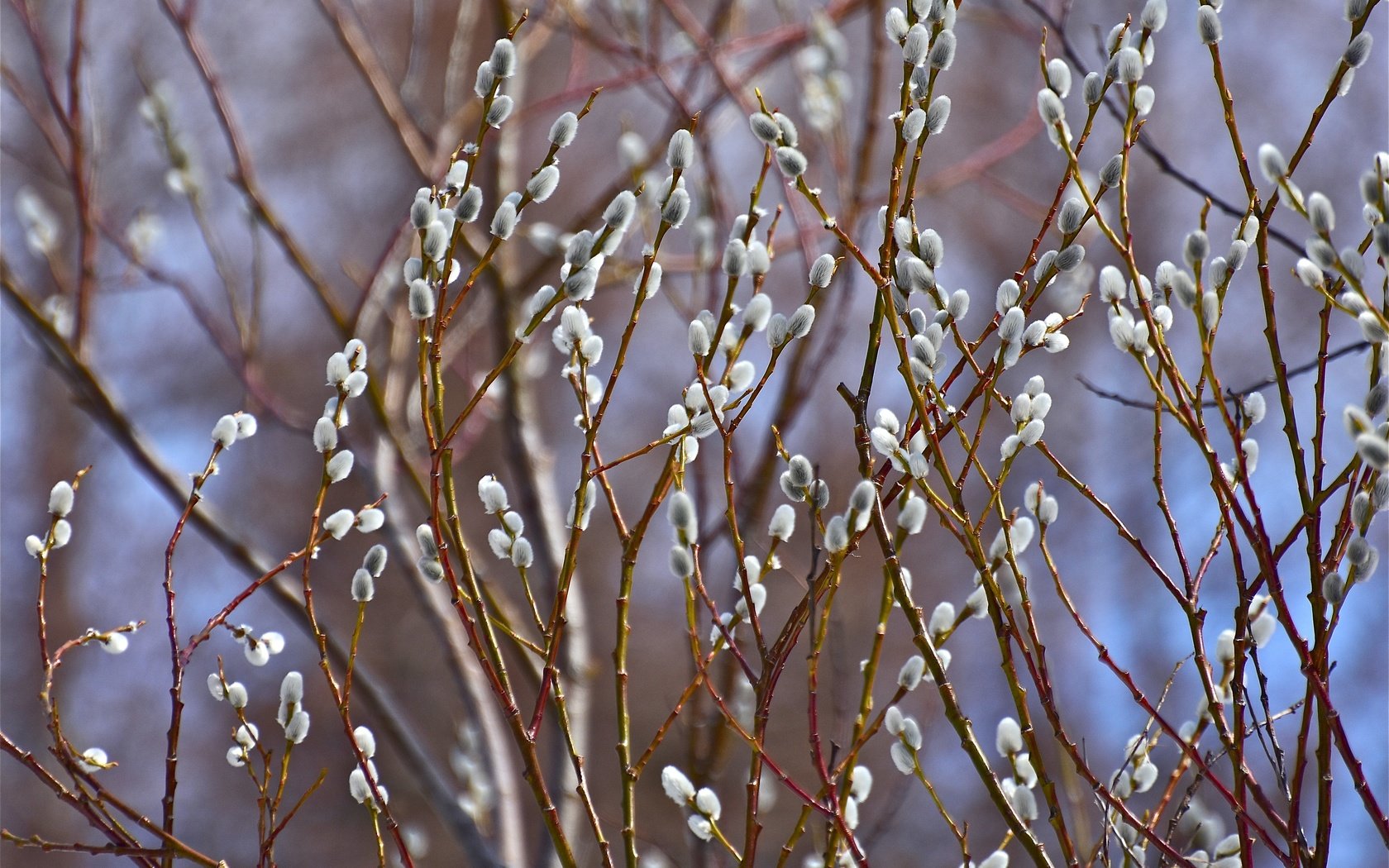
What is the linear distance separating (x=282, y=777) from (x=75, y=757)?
0.15 metres

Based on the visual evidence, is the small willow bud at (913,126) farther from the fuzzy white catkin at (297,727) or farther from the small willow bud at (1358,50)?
the fuzzy white catkin at (297,727)

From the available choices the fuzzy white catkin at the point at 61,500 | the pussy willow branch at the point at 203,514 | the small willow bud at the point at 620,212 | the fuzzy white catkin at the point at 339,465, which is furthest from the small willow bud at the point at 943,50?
the pussy willow branch at the point at 203,514

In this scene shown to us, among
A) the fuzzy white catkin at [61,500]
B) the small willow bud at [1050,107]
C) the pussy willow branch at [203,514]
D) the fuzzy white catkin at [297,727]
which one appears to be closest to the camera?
the small willow bud at [1050,107]

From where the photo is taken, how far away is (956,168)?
1895mm

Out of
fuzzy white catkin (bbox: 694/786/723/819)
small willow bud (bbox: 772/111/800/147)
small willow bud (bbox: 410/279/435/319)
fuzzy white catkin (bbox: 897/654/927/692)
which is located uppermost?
small willow bud (bbox: 772/111/800/147)

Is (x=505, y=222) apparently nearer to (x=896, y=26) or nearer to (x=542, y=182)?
(x=542, y=182)

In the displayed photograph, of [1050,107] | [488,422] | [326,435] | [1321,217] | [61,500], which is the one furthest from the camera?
[488,422]

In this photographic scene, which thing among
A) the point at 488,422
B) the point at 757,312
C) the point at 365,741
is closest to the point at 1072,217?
the point at 757,312

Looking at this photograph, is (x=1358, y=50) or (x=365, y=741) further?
(x=365, y=741)

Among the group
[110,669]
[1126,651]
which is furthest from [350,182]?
[1126,651]

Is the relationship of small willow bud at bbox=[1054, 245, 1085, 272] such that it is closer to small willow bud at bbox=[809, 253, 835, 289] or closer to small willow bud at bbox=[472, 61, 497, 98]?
small willow bud at bbox=[809, 253, 835, 289]

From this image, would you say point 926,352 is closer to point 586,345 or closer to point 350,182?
point 586,345

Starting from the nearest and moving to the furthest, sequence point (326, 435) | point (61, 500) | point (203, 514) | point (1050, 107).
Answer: point (1050, 107) < point (326, 435) < point (61, 500) < point (203, 514)

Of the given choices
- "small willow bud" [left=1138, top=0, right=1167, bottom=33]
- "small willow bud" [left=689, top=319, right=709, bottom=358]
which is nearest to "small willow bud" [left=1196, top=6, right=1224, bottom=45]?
"small willow bud" [left=1138, top=0, right=1167, bottom=33]
